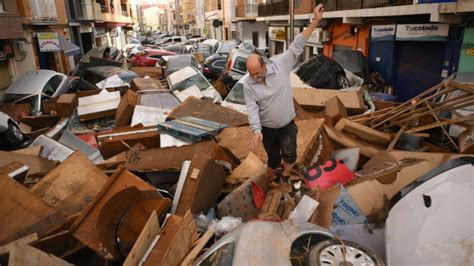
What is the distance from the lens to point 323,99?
6.30 metres

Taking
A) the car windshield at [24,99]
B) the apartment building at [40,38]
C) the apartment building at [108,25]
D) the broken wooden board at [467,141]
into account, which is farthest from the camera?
the apartment building at [108,25]

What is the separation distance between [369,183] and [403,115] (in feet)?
8.32

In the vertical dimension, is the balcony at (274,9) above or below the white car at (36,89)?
above

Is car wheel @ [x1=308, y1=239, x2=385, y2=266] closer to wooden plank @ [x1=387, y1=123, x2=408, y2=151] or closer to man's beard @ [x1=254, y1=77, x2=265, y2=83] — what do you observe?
man's beard @ [x1=254, y1=77, x2=265, y2=83]

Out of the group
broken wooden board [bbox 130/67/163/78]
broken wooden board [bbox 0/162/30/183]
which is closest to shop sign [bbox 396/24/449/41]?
broken wooden board [bbox 130/67/163/78]

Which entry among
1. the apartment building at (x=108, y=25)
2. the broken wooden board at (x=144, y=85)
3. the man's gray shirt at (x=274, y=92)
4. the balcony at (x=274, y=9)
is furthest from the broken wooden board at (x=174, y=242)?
the apartment building at (x=108, y=25)

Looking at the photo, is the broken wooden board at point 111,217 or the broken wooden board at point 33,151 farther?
the broken wooden board at point 33,151

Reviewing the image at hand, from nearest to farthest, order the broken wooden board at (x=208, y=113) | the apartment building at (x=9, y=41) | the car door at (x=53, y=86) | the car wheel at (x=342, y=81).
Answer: the broken wooden board at (x=208, y=113)
the car wheel at (x=342, y=81)
the car door at (x=53, y=86)
the apartment building at (x=9, y=41)

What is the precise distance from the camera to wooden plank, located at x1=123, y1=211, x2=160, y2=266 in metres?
2.25

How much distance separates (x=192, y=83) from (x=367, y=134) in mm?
4560

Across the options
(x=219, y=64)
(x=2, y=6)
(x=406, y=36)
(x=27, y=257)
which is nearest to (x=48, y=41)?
(x=2, y=6)

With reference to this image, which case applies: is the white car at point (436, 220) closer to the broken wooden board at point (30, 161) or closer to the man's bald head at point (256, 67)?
the man's bald head at point (256, 67)

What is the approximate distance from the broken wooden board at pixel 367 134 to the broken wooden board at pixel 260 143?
586 mm

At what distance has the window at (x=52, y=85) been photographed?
31.0 ft
